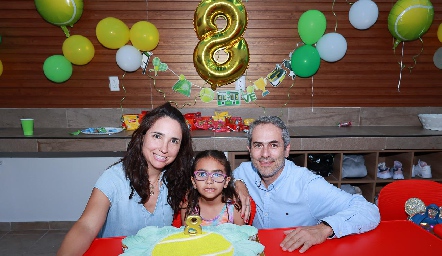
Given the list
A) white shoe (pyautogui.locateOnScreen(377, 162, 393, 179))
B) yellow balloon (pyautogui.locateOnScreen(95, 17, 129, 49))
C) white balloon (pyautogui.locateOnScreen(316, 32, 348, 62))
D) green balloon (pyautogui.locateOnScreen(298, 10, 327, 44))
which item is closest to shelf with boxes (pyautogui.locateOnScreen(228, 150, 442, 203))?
white shoe (pyautogui.locateOnScreen(377, 162, 393, 179))

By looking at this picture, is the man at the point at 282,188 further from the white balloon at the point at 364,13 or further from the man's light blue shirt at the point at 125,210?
the white balloon at the point at 364,13

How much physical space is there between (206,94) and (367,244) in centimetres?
276

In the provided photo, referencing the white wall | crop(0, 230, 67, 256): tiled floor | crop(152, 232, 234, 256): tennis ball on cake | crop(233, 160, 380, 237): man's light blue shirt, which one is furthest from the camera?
the white wall

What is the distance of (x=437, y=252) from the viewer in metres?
1.19

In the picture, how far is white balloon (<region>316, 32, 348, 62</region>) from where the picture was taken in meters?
3.54

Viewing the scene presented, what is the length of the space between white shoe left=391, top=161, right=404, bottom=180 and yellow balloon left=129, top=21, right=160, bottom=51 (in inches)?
114

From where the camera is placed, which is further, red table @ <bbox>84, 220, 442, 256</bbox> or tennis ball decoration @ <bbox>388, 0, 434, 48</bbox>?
tennis ball decoration @ <bbox>388, 0, 434, 48</bbox>

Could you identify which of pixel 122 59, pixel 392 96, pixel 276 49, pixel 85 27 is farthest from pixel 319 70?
pixel 85 27

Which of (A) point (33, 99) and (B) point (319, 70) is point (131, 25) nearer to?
(A) point (33, 99)

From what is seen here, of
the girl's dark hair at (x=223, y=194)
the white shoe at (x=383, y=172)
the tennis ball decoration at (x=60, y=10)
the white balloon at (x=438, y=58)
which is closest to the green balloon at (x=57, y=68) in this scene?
the tennis ball decoration at (x=60, y=10)

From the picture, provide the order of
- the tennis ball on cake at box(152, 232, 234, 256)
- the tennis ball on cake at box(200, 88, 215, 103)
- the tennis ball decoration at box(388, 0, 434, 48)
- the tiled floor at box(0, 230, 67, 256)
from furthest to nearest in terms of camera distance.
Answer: the tennis ball on cake at box(200, 88, 215, 103), the tennis ball decoration at box(388, 0, 434, 48), the tiled floor at box(0, 230, 67, 256), the tennis ball on cake at box(152, 232, 234, 256)

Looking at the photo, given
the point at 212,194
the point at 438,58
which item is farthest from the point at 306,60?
the point at 212,194

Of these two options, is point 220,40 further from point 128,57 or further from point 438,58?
point 438,58

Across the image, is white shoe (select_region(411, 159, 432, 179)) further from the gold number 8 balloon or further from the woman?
the woman
